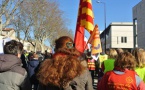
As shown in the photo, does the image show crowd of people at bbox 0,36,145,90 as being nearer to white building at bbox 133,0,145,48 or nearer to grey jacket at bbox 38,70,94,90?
grey jacket at bbox 38,70,94,90

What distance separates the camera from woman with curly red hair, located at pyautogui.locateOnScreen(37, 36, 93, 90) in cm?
301

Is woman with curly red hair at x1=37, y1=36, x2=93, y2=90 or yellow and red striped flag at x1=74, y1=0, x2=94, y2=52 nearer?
woman with curly red hair at x1=37, y1=36, x2=93, y2=90

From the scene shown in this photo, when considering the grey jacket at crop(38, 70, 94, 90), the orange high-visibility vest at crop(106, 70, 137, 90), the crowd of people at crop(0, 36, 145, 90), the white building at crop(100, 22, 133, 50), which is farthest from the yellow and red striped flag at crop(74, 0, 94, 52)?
the white building at crop(100, 22, 133, 50)

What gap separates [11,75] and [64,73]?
874mm

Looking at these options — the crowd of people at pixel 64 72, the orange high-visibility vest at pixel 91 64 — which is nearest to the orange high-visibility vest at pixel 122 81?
the crowd of people at pixel 64 72

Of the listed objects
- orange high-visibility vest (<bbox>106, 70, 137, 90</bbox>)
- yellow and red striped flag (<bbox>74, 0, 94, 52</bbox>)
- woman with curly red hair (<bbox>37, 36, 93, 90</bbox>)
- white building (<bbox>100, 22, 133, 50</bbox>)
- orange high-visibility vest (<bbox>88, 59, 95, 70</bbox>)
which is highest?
white building (<bbox>100, 22, 133, 50</bbox>)

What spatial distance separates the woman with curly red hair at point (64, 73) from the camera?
9.86 feet

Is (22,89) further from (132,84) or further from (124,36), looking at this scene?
(124,36)

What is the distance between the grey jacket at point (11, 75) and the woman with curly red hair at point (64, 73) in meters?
0.46

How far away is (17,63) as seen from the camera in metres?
3.62

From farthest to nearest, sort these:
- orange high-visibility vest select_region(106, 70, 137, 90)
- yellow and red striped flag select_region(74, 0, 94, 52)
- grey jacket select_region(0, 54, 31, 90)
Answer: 1. yellow and red striped flag select_region(74, 0, 94, 52)
2. orange high-visibility vest select_region(106, 70, 137, 90)
3. grey jacket select_region(0, 54, 31, 90)

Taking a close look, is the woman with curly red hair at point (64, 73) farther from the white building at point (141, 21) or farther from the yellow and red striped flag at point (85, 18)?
the white building at point (141, 21)

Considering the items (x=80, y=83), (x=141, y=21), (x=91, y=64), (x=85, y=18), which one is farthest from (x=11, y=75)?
(x=141, y=21)

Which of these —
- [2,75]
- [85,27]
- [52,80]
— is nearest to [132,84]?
[52,80]
